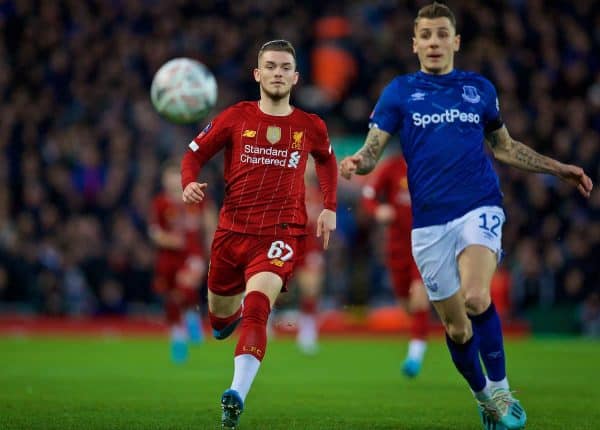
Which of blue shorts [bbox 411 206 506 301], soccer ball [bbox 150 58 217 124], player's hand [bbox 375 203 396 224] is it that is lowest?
blue shorts [bbox 411 206 506 301]

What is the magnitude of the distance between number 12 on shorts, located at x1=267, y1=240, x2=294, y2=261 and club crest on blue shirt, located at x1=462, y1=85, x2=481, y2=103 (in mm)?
1595

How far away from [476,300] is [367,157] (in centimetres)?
113

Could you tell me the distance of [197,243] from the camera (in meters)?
15.7

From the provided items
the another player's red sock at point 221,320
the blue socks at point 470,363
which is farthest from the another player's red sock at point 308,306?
the blue socks at point 470,363

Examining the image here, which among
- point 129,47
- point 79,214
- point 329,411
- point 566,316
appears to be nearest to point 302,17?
point 129,47

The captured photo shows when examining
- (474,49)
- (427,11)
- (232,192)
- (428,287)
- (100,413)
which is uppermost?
(474,49)

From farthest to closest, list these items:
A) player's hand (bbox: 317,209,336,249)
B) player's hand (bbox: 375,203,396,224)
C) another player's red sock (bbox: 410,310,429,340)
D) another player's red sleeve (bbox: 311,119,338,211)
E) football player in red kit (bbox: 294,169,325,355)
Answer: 1. football player in red kit (bbox: 294,169,325,355)
2. player's hand (bbox: 375,203,396,224)
3. another player's red sock (bbox: 410,310,429,340)
4. another player's red sleeve (bbox: 311,119,338,211)
5. player's hand (bbox: 317,209,336,249)

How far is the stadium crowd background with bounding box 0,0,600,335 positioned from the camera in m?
19.4

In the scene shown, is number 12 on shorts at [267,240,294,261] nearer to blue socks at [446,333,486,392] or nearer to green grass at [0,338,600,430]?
green grass at [0,338,600,430]

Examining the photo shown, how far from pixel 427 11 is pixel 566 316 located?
1343 cm

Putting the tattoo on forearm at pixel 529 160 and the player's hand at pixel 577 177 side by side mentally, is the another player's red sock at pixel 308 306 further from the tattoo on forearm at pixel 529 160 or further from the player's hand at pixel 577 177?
the player's hand at pixel 577 177

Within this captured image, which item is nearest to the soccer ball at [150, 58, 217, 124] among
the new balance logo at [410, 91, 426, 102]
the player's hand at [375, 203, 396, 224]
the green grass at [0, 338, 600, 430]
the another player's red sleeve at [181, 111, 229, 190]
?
the another player's red sleeve at [181, 111, 229, 190]

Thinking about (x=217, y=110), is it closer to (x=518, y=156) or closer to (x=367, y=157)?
(x=518, y=156)

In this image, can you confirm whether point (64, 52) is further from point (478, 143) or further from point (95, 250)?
point (478, 143)
